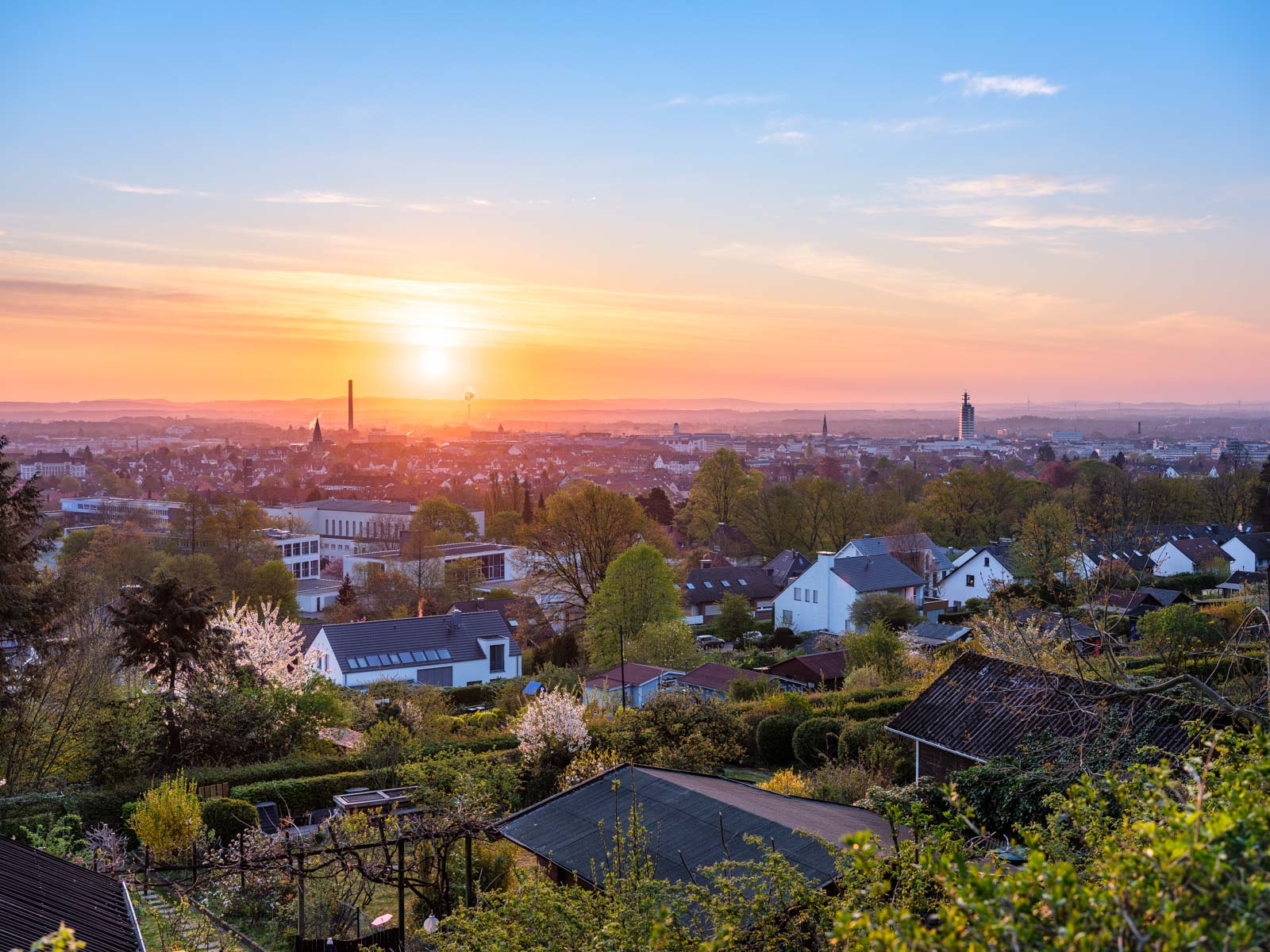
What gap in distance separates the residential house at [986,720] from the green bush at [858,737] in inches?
55.6

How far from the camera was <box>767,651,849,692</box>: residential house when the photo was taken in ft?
98.0

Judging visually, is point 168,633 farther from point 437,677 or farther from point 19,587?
point 437,677

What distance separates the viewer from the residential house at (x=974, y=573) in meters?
44.3

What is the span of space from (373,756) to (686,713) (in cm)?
649

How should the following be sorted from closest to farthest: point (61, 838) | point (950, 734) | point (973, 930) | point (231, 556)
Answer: point (973, 930) → point (61, 838) → point (950, 734) → point (231, 556)

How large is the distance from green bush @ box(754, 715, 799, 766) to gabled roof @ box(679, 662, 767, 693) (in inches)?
155

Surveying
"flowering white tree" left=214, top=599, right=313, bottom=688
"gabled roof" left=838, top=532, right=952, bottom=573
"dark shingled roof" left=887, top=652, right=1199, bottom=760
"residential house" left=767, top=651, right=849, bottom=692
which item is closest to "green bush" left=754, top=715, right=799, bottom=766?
"dark shingled roof" left=887, top=652, right=1199, bottom=760

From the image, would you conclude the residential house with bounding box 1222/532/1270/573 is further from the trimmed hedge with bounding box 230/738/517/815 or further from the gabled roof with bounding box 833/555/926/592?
the trimmed hedge with bounding box 230/738/517/815

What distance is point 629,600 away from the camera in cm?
3378

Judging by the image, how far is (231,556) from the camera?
156 feet

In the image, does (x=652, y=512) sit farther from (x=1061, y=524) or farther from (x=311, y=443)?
(x=311, y=443)

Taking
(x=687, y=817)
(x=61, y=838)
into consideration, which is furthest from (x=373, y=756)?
(x=687, y=817)

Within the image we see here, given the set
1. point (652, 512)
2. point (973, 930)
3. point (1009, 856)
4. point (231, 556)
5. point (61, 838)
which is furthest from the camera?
point (652, 512)

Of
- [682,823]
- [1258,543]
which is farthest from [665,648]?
[1258,543]
